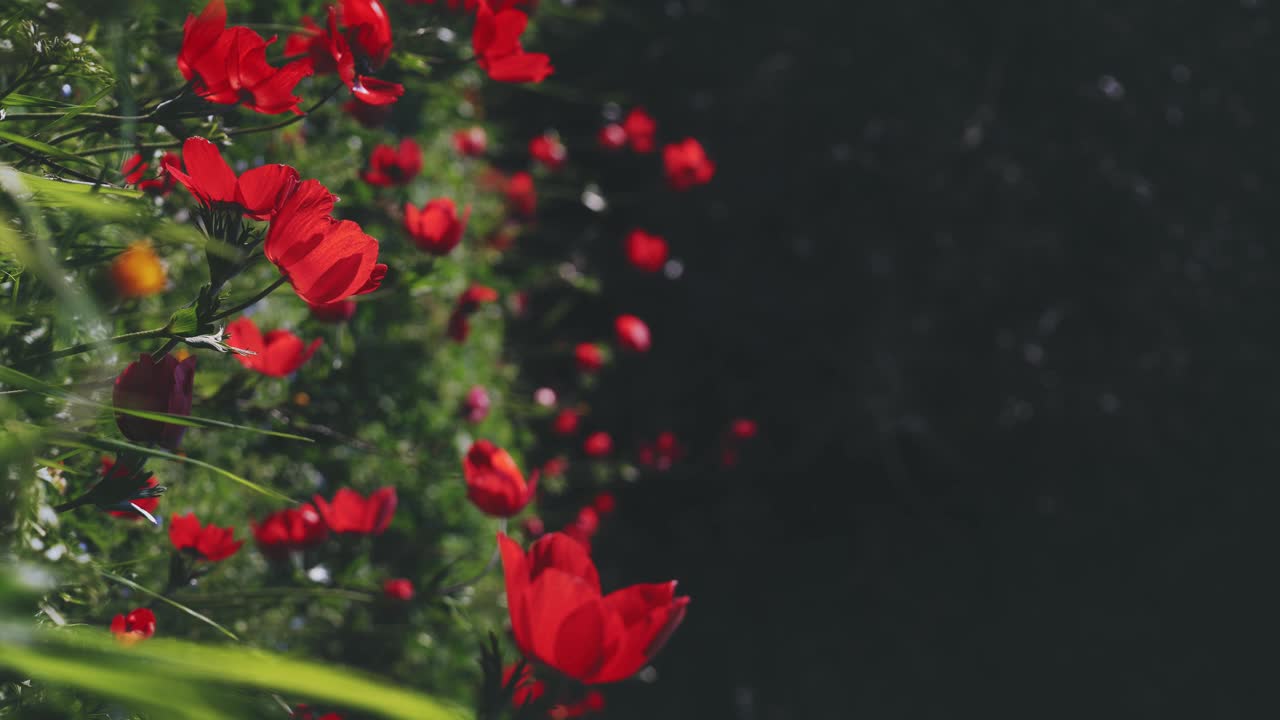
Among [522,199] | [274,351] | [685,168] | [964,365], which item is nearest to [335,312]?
[274,351]

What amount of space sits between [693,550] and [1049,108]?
5.87 ft

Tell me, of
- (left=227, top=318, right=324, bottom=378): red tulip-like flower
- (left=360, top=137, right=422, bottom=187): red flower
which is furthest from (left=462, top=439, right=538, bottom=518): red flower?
(left=360, top=137, right=422, bottom=187): red flower

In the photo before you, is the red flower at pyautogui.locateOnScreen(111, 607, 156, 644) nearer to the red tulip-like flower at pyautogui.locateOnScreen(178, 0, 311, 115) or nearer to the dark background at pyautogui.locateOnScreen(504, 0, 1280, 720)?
the red tulip-like flower at pyautogui.locateOnScreen(178, 0, 311, 115)

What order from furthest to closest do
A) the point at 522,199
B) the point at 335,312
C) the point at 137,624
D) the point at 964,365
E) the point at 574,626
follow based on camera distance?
the point at 964,365 → the point at 522,199 → the point at 335,312 → the point at 137,624 → the point at 574,626

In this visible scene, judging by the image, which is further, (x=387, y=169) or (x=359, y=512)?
(x=387, y=169)

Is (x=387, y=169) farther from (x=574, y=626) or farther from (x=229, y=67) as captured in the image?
(x=574, y=626)

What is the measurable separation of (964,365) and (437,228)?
2.21 m

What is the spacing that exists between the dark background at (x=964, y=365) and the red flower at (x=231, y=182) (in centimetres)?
233

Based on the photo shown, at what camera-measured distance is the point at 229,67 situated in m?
0.62

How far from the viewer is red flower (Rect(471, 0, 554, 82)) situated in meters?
0.81

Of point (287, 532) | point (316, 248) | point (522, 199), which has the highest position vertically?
point (316, 248)

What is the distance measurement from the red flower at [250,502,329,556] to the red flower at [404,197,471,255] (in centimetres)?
37

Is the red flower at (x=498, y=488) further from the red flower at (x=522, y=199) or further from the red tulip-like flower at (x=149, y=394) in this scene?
the red flower at (x=522, y=199)

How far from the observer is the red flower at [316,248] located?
1.66 ft
